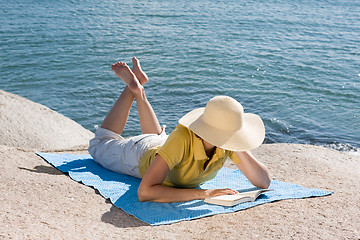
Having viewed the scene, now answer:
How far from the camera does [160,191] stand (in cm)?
397

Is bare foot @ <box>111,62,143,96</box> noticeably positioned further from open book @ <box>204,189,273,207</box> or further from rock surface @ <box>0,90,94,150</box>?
rock surface @ <box>0,90,94,150</box>

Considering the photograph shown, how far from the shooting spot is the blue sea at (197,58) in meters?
9.73

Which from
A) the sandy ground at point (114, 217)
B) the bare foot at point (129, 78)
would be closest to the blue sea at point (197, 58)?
the bare foot at point (129, 78)

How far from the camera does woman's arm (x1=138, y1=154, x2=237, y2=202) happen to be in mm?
3854

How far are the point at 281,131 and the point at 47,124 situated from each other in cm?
428

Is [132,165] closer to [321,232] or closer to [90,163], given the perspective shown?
[90,163]

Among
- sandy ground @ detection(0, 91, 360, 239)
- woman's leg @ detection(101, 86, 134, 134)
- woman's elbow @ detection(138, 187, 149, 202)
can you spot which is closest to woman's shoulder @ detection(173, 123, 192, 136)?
woman's elbow @ detection(138, 187, 149, 202)

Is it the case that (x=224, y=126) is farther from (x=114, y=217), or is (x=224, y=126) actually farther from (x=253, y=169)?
(x=114, y=217)

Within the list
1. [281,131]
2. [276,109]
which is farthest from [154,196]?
[276,109]

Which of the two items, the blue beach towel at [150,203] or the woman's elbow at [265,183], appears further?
the woman's elbow at [265,183]

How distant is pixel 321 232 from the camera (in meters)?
3.64

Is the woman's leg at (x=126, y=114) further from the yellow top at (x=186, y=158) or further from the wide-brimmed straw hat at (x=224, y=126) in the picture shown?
the wide-brimmed straw hat at (x=224, y=126)

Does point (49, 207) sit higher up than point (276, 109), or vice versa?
point (49, 207)

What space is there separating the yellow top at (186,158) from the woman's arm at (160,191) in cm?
8
